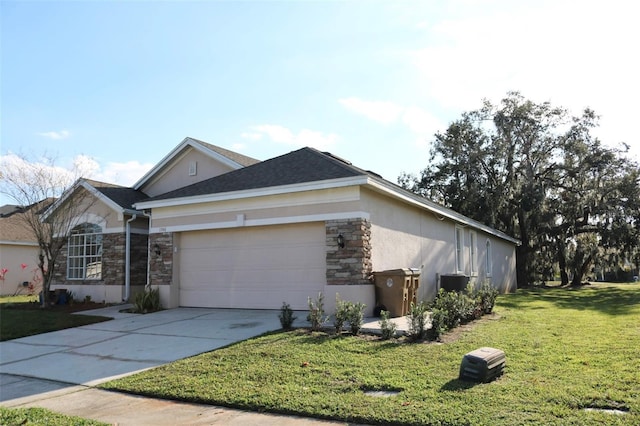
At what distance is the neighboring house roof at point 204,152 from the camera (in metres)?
16.9

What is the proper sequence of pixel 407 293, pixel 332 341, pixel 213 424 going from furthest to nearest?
pixel 407 293, pixel 332 341, pixel 213 424

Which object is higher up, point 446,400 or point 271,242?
point 271,242

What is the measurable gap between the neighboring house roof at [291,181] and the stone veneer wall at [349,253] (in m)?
0.96

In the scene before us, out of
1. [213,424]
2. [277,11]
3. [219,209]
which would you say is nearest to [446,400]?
[213,424]

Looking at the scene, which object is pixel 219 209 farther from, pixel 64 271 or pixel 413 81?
pixel 64 271

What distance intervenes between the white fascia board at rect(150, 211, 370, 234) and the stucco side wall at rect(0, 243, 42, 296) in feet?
38.0

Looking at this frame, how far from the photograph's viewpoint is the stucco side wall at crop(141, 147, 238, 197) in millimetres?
17433

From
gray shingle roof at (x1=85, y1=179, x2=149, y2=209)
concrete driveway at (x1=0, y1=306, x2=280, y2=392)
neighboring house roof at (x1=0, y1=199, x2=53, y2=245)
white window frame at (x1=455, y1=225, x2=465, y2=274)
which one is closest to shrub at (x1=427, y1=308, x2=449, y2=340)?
concrete driveway at (x1=0, y1=306, x2=280, y2=392)

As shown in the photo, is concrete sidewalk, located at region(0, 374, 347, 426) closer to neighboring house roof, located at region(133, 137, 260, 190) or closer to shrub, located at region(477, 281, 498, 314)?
shrub, located at region(477, 281, 498, 314)

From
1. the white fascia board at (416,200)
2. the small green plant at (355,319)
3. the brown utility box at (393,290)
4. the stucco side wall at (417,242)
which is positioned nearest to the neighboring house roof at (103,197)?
the stucco side wall at (417,242)

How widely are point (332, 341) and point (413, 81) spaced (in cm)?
668

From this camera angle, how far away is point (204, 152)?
57.0ft

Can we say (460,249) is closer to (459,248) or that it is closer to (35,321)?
(459,248)

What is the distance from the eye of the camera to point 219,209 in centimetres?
1279
